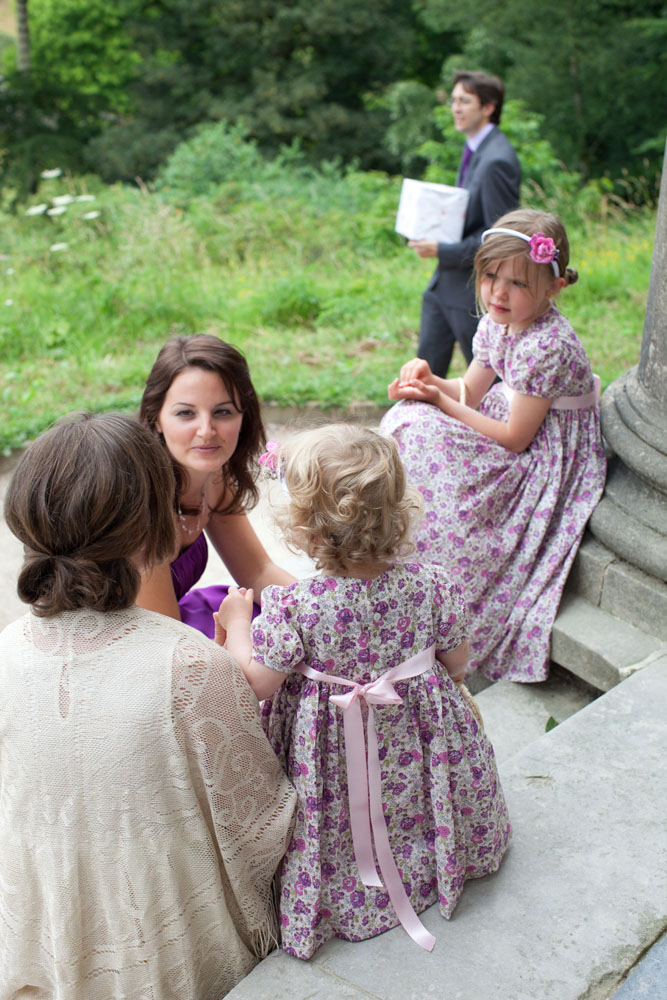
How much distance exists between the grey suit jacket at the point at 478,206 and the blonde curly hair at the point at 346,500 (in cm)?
266

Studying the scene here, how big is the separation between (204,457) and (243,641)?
2.24ft

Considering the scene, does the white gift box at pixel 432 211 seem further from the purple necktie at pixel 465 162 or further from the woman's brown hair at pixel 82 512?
the woman's brown hair at pixel 82 512

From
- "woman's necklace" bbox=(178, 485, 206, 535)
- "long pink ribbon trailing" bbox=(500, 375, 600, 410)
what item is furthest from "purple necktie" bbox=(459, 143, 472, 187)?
"woman's necklace" bbox=(178, 485, 206, 535)

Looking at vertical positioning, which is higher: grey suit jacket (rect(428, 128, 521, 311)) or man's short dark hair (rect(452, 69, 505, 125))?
man's short dark hair (rect(452, 69, 505, 125))

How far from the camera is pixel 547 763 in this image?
7.05 feet

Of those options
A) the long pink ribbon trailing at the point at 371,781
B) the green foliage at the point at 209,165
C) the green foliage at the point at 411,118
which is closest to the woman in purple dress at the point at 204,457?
the long pink ribbon trailing at the point at 371,781

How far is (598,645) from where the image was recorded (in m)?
2.53

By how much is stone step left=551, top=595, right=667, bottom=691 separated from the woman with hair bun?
1.14 m

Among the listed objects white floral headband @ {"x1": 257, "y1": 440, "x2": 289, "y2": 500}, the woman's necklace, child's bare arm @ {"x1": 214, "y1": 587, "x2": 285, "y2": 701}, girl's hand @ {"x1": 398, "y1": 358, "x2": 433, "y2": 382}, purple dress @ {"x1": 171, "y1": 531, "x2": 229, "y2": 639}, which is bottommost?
purple dress @ {"x1": 171, "y1": 531, "x2": 229, "y2": 639}

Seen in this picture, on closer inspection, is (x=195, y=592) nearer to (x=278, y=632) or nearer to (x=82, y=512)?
A: (x=278, y=632)

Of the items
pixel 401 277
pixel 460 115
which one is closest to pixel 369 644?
pixel 460 115

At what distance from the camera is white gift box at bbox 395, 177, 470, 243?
4215 millimetres

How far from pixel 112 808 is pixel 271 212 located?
8.01m

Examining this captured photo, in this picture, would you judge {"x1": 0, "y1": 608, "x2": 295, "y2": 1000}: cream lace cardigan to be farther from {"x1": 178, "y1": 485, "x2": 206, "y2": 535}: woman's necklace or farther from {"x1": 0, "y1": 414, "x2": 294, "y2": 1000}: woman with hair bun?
{"x1": 178, "y1": 485, "x2": 206, "y2": 535}: woman's necklace
